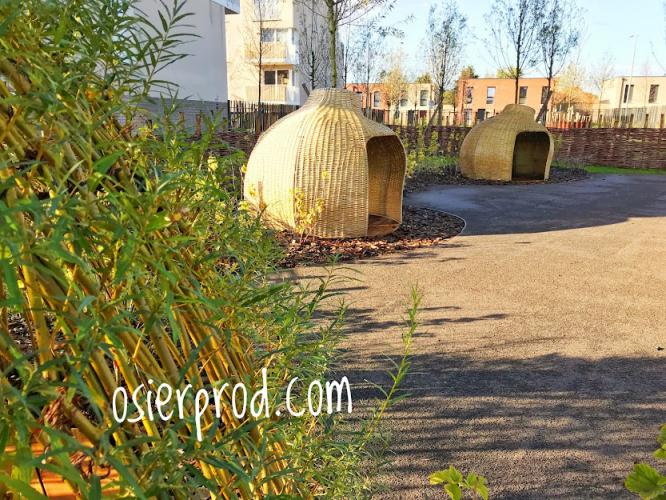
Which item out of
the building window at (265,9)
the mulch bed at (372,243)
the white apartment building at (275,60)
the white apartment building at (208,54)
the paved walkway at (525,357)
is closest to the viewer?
the paved walkway at (525,357)

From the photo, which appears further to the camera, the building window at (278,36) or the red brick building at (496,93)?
the red brick building at (496,93)

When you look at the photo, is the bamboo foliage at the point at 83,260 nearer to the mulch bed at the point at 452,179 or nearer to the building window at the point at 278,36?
the mulch bed at the point at 452,179

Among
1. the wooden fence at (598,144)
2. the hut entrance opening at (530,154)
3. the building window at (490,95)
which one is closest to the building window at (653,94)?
the building window at (490,95)

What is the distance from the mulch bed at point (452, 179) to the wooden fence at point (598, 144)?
2.04 m

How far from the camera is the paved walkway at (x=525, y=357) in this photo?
2.69m

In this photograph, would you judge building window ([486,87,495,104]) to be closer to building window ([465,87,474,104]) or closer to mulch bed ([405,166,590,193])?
building window ([465,87,474,104])

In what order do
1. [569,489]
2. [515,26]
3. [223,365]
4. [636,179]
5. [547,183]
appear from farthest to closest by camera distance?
[515,26] < [636,179] < [547,183] < [569,489] < [223,365]

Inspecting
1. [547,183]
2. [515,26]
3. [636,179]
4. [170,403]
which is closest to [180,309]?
[170,403]

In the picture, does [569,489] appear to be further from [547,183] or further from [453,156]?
[453,156]

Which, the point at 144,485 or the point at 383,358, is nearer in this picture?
the point at 144,485

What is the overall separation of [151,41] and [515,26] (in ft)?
80.9

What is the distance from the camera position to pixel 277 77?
114ft

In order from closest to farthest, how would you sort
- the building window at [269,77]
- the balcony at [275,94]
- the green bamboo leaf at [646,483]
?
the green bamboo leaf at [646,483] → the balcony at [275,94] → the building window at [269,77]

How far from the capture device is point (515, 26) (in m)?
22.7
